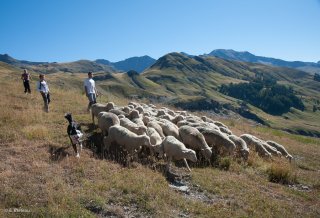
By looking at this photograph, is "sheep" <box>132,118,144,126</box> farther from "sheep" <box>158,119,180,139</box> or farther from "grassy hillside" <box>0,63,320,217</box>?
"grassy hillside" <box>0,63,320,217</box>

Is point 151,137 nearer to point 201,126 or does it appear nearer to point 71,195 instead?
point 201,126

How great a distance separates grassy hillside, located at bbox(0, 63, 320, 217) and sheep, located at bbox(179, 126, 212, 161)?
3.22ft

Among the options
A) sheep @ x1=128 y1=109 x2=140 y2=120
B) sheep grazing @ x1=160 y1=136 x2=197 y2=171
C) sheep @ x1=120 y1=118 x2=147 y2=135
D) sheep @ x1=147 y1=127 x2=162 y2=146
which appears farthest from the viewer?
sheep @ x1=128 y1=109 x2=140 y2=120

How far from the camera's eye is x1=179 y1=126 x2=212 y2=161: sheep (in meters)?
16.1

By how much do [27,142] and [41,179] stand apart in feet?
14.1

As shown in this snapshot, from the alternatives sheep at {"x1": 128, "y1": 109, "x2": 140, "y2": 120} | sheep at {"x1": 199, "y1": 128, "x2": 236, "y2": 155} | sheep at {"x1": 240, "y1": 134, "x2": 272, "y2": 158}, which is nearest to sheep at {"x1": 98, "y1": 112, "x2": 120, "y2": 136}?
sheep at {"x1": 128, "y1": 109, "x2": 140, "y2": 120}

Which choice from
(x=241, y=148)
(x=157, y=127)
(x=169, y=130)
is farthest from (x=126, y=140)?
(x=241, y=148)

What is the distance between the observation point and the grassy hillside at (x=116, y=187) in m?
10.3

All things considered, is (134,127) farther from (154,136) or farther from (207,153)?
(207,153)

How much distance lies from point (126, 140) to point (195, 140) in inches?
134

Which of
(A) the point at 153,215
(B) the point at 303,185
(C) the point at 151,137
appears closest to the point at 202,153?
(C) the point at 151,137

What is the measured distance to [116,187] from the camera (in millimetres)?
11734

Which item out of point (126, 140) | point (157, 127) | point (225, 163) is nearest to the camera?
point (126, 140)

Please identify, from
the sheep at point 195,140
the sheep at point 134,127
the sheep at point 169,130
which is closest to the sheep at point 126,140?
the sheep at point 134,127
